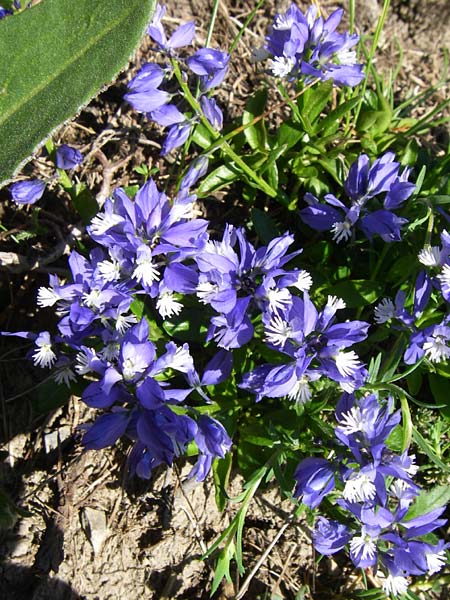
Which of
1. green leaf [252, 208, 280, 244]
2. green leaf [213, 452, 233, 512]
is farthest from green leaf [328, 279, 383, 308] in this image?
green leaf [213, 452, 233, 512]

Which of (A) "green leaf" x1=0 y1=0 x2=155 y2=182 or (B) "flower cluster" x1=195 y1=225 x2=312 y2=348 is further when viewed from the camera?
(B) "flower cluster" x1=195 y1=225 x2=312 y2=348

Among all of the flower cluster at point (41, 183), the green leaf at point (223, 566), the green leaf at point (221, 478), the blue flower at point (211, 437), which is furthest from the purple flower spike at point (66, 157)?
the green leaf at point (223, 566)

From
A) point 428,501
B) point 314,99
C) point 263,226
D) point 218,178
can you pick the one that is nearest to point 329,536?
point 428,501

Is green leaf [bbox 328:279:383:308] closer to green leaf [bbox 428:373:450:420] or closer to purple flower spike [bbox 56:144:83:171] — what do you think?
green leaf [bbox 428:373:450:420]

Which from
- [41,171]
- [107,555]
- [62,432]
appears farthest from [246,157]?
[107,555]

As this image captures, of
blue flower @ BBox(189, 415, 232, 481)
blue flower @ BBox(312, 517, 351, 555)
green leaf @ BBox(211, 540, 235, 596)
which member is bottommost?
blue flower @ BBox(312, 517, 351, 555)

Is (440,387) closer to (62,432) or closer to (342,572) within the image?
(342,572)

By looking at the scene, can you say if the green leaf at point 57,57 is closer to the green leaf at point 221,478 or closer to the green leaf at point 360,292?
the green leaf at point 360,292

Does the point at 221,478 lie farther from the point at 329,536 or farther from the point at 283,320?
the point at 283,320
